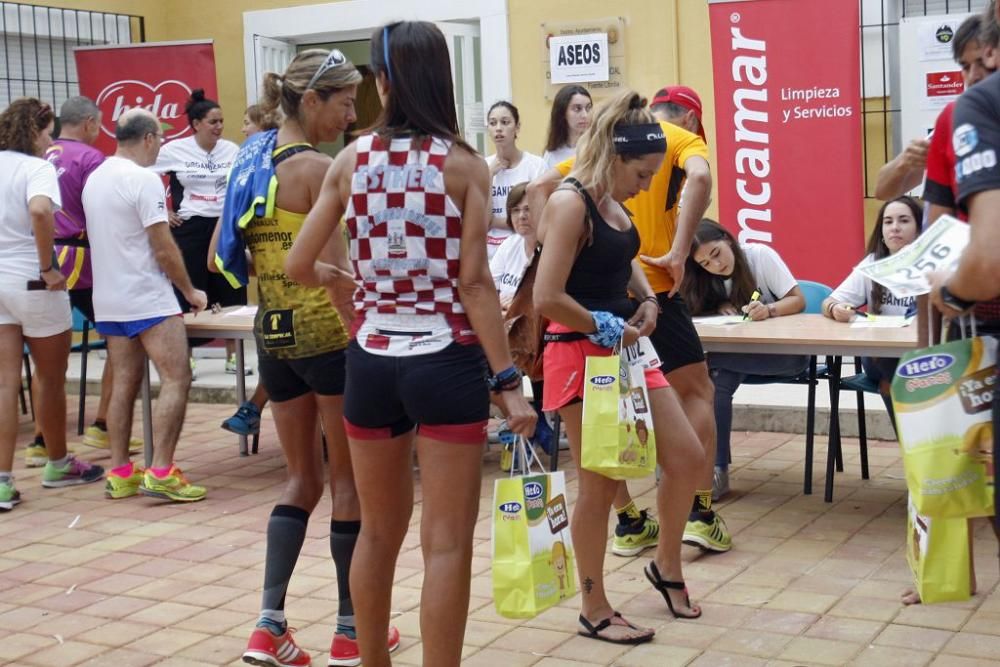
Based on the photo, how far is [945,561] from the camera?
9.01 ft

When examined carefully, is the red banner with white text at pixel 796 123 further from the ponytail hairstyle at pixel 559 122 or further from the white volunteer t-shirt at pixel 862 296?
the white volunteer t-shirt at pixel 862 296

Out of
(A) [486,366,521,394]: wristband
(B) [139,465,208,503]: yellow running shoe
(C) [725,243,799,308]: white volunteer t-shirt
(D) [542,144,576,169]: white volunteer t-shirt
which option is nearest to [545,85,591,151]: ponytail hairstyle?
(D) [542,144,576,169]: white volunteer t-shirt

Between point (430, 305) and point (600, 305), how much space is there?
1.03 m

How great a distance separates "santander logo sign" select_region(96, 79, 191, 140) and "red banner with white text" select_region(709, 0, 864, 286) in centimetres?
427

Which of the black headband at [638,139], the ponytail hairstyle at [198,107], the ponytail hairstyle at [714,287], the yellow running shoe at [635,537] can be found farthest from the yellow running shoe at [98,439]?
the black headband at [638,139]

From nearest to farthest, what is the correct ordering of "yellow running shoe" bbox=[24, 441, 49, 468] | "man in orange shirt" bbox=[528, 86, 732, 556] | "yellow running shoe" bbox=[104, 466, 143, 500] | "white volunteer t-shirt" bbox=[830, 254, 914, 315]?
"man in orange shirt" bbox=[528, 86, 732, 556], "white volunteer t-shirt" bbox=[830, 254, 914, 315], "yellow running shoe" bbox=[104, 466, 143, 500], "yellow running shoe" bbox=[24, 441, 49, 468]

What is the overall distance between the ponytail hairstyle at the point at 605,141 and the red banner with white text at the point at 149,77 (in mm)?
6787

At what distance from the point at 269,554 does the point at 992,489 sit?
227 centimetres

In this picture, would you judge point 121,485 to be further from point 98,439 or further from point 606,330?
point 606,330

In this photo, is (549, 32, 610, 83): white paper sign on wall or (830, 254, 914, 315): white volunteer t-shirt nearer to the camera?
(830, 254, 914, 315): white volunteer t-shirt

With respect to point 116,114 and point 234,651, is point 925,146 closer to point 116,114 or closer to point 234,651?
point 234,651

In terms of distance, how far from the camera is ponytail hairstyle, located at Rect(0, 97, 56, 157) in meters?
6.50

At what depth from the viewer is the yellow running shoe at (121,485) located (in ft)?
21.1

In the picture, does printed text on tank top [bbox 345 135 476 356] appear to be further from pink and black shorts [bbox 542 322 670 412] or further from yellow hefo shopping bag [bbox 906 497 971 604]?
yellow hefo shopping bag [bbox 906 497 971 604]
